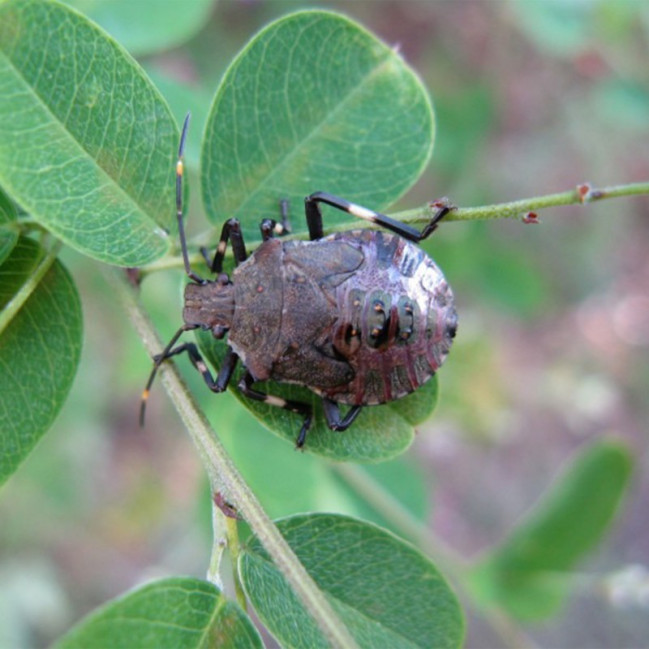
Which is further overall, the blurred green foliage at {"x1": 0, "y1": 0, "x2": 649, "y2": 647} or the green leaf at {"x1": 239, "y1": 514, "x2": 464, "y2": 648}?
the blurred green foliage at {"x1": 0, "y1": 0, "x2": 649, "y2": 647}

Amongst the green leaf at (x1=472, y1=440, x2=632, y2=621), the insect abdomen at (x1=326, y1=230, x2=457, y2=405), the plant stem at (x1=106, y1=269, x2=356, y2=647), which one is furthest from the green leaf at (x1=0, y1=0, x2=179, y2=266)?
the green leaf at (x1=472, y1=440, x2=632, y2=621)

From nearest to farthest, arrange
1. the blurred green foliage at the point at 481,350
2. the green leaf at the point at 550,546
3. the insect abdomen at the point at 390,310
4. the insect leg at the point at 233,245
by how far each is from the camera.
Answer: the insect leg at the point at 233,245, the insect abdomen at the point at 390,310, the green leaf at the point at 550,546, the blurred green foliage at the point at 481,350

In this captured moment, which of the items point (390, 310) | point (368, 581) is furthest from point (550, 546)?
point (368, 581)

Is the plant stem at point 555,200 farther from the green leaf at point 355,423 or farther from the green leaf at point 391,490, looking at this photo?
the green leaf at point 391,490

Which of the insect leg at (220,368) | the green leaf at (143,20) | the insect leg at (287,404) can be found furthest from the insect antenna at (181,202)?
the green leaf at (143,20)

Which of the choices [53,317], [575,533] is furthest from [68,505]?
[53,317]

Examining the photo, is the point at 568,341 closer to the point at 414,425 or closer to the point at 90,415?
the point at 90,415

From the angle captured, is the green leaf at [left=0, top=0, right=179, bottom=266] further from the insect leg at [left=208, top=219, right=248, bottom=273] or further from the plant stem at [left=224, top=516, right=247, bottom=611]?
the plant stem at [left=224, top=516, right=247, bottom=611]
